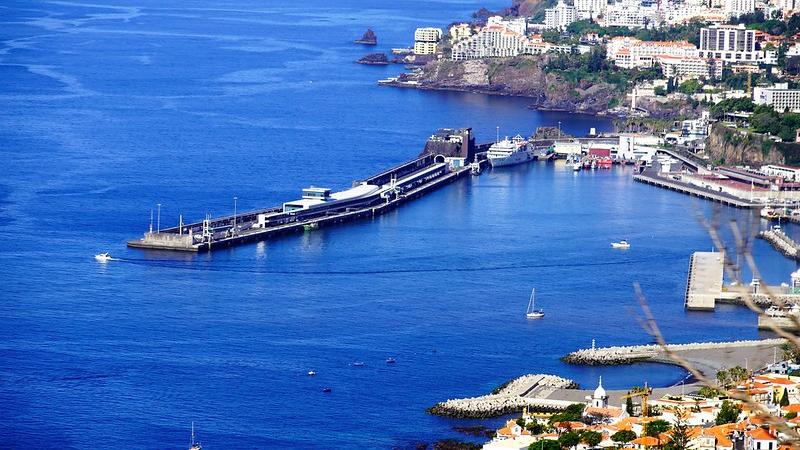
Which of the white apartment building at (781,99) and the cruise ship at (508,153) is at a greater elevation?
the white apartment building at (781,99)

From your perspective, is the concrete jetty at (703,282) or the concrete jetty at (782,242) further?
the concrete jetty at (782,242)

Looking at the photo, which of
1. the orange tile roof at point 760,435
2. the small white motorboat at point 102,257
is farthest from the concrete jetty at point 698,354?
the small white motorboat at point 102,257

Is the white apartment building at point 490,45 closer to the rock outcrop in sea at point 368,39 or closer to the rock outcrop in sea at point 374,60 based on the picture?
the rock outcrop in sea at point 374,60

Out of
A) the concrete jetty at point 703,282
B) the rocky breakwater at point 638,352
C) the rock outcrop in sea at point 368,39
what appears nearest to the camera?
the rocky breakwater at point 638,352

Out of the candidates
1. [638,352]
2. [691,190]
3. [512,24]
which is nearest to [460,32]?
[512,24]

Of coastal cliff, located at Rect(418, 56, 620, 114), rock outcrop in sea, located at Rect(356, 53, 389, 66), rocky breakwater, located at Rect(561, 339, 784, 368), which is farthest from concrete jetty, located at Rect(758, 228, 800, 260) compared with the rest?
rock outcrop in sea, located at Rect(356, 53, 389, 66)

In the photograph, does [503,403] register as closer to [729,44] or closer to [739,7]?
[729,44]

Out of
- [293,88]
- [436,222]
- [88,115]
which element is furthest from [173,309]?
[293,88]

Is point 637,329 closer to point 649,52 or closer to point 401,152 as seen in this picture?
point 401,152
